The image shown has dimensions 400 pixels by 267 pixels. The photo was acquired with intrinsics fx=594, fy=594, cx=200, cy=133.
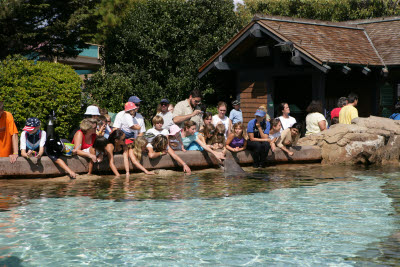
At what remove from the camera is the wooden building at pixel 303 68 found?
19203 millimetres

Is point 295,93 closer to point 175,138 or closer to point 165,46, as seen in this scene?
point 165,46

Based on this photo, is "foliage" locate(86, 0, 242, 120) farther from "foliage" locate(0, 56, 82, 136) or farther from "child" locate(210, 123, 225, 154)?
"child" locate(210, 123, 225, 154)

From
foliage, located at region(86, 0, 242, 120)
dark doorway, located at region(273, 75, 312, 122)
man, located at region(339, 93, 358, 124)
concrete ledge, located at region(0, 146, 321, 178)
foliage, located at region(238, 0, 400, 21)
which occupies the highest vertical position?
foliage, located at region(238, 0, 400, 21)

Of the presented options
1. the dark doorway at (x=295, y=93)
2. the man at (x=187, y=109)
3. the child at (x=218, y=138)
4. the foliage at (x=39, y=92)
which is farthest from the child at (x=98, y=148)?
the dark doorway at (x=295, y=93)

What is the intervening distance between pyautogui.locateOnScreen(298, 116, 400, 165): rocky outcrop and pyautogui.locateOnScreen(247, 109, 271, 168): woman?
1.83m

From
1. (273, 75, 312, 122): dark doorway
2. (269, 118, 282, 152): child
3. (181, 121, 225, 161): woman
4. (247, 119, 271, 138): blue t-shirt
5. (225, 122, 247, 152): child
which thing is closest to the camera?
(181, 121, 225, 161): woman

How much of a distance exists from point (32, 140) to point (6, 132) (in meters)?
0.58

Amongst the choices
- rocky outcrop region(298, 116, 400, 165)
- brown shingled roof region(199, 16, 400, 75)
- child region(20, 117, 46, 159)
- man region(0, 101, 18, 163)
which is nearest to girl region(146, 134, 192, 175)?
child region(20, 117, 46, 159)

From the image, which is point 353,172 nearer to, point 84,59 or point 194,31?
point 194,31

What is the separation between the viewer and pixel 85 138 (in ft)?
39.7

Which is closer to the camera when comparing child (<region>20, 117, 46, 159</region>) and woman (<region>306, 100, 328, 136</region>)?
child (<region>20, 117, 46, 159</region>)

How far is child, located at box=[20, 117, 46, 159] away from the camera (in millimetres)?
11344

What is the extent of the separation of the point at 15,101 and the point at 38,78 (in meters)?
0.81

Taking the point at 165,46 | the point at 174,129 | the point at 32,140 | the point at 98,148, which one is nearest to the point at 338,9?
the point at 165,46
